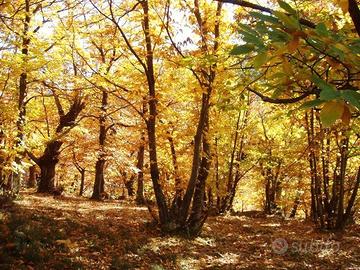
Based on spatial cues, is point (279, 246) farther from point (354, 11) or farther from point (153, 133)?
point (354, 11)

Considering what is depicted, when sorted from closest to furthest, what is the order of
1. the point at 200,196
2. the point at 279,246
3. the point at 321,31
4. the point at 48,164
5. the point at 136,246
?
1. the point at 321,31
2. the point at 136,246
3. the point at 279,246
4. the point at 200,196
5. the point at 48,164

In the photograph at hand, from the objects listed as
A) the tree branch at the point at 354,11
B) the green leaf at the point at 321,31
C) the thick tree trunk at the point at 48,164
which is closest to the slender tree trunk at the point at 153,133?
the tree branch at the point at 354,11

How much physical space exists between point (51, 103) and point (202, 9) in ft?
56.5

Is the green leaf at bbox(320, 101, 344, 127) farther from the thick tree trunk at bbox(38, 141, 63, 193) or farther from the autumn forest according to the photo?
the thick tree trunk at bbox(38, 141, 63, 193)

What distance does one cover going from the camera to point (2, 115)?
464 inches

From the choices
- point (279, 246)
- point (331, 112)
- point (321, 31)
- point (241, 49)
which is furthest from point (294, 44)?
point (279, 246)

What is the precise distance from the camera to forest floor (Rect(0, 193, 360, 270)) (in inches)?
339

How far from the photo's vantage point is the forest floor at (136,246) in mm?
8602

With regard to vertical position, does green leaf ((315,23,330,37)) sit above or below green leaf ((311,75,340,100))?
above

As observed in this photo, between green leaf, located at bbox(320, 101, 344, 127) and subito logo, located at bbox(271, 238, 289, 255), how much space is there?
35.9 ft

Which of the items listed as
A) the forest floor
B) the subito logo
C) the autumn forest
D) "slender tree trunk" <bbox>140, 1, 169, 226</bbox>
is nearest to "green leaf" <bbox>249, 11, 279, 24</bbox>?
the autumn forest

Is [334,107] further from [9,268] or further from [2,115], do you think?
[2,115]

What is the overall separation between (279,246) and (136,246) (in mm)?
4908

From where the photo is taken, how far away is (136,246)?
396 inches
